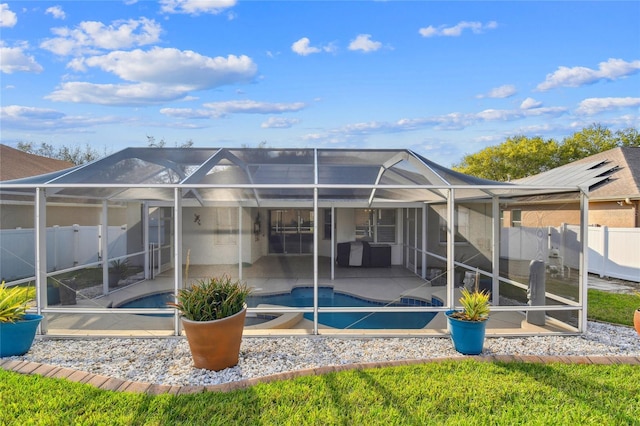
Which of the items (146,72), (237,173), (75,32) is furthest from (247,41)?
(237,173)

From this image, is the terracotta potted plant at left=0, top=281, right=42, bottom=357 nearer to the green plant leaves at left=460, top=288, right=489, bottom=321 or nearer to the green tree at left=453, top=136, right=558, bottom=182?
the green plant leaves at left=460, top=288, right=489, bottom=321

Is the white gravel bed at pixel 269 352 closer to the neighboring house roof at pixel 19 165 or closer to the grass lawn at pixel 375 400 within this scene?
the grass lawn at pixel 375 400

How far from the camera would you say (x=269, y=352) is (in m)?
5.05

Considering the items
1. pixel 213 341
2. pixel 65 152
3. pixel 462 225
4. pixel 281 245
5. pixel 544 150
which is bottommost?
pixel 213 341

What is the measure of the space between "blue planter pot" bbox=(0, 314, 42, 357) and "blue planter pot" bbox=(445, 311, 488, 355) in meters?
5.56

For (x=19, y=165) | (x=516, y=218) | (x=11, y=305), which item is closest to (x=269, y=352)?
(x=11, y=305)

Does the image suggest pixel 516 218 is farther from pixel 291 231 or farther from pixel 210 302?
pixel 291 231

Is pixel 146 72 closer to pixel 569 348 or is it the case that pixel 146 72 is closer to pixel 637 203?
pixel 569 348

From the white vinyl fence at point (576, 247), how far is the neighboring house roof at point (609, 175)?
1962mm

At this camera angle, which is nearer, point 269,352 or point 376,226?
point 269,352

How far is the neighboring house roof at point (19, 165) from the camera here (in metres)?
14.3

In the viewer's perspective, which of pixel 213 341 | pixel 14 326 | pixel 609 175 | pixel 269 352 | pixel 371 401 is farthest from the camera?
pixel 609 175

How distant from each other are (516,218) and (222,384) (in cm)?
A: 691

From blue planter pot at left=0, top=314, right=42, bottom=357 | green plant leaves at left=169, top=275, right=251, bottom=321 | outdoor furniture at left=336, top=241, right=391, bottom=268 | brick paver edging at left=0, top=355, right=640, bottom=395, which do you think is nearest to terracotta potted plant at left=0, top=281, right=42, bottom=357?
blue planter pot at left=0, top=314, right=42, bottom=357
